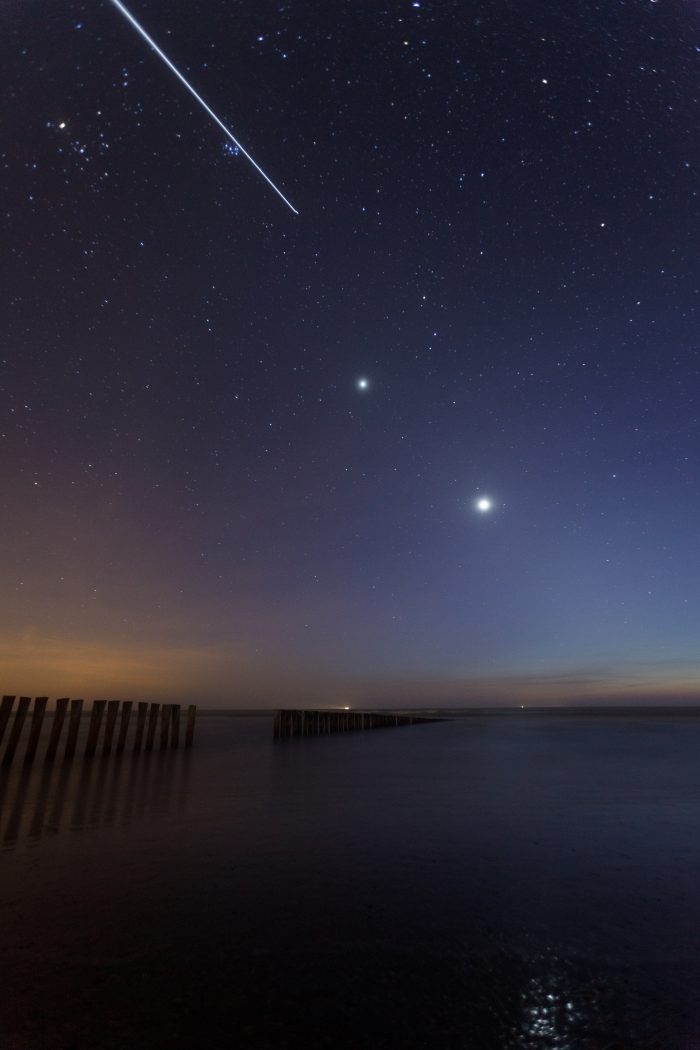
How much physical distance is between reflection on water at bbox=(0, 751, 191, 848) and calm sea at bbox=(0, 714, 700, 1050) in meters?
0.09

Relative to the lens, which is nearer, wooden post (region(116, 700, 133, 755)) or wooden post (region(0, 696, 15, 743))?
wooden post (region(0, 696, 15, 743))

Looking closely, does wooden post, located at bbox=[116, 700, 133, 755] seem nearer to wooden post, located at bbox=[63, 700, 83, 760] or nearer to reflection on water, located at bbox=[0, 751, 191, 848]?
wooden post, located at bbox=[63, 700, 83, 760]

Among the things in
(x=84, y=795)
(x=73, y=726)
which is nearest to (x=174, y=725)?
(x=73, y=726)

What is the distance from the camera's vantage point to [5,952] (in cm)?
350

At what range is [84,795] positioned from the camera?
9695 millimetres

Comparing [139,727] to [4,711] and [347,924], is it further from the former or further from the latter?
[347,924]

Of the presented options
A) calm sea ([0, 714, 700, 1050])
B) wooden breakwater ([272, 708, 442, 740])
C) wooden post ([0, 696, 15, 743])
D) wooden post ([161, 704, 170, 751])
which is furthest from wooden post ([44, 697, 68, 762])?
wooden breakwater ([272, 708, 442, 740])

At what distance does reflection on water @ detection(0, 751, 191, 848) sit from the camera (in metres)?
7.46

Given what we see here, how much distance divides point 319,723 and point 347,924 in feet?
94.0

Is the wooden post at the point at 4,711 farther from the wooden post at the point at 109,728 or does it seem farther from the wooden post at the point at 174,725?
the wooden post at the point at 174,725

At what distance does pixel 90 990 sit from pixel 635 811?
859 cm

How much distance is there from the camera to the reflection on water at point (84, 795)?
746cm

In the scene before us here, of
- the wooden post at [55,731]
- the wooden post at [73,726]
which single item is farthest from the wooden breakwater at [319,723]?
the wooden post at [55,731]

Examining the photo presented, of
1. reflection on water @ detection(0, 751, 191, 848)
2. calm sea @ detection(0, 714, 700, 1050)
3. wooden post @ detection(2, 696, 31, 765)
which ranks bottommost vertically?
calm sea @ detection(0, 714, 700, 1050)
